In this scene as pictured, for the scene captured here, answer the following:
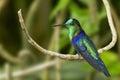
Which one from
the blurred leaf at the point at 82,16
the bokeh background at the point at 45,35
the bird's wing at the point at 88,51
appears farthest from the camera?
the bokeh background at the point at 45,35

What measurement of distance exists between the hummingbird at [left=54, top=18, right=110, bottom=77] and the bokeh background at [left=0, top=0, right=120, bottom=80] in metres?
0.61

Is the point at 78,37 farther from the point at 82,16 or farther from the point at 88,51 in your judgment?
the point at 82,16

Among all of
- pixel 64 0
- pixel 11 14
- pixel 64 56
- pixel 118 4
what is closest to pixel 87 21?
pixel 64 0

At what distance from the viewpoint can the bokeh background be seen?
102cm

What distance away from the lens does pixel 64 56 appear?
288 millimetres

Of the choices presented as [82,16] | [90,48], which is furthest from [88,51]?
[82,16]

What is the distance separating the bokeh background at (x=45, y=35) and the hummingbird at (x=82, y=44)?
0.61m

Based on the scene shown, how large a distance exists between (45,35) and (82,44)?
1.09 metres

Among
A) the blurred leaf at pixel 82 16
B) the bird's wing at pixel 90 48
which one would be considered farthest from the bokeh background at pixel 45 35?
the bird's wing at pixel 90 48

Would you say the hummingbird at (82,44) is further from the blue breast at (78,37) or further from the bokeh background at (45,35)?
the bokeh background at (45,35)

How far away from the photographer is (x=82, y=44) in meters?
0.28

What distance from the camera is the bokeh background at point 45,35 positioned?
1024 millimetres

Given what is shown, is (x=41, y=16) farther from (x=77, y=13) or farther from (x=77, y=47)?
(x=77, y=47)

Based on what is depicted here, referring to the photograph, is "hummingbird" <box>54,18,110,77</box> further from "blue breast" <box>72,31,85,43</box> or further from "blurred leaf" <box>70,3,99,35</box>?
"blurred leaf" <box>70,3,99,35</box>
